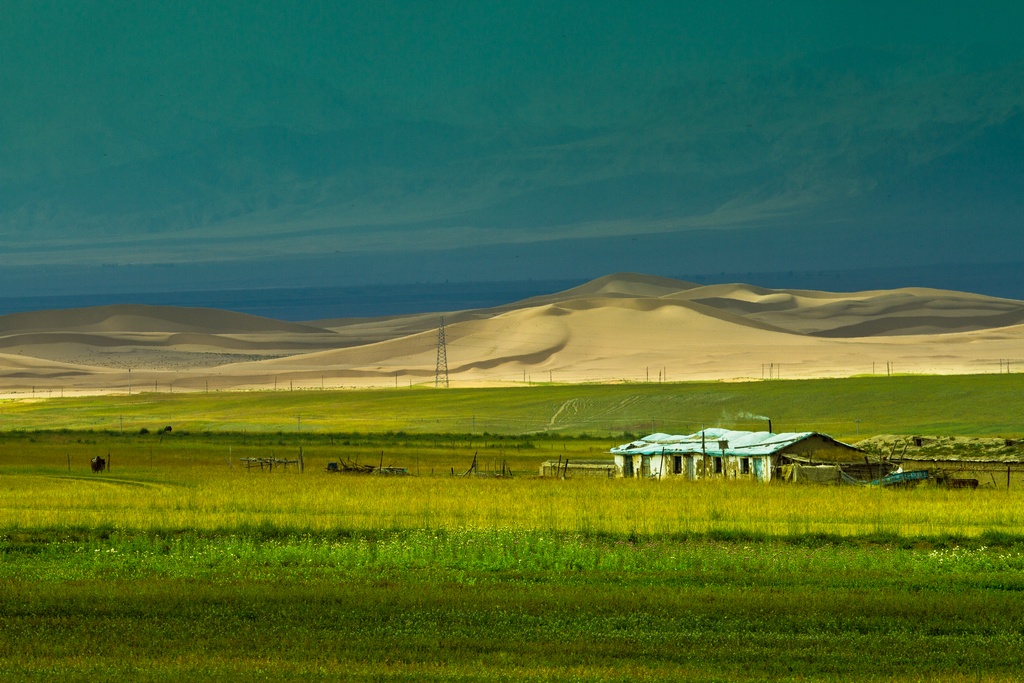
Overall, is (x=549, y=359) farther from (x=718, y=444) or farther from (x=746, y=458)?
(x=746, y=458)

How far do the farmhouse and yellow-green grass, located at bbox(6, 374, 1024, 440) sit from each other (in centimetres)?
1645

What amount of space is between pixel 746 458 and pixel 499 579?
994 inches

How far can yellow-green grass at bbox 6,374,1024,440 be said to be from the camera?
75.6 metres

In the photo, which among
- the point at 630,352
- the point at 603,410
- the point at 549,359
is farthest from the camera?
the point at 630,352

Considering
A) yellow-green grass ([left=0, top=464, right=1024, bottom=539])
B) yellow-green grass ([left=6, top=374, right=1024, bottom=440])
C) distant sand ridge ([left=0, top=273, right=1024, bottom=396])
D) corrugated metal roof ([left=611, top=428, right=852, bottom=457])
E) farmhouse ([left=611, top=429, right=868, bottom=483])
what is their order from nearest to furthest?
yellow-green grass ([left=0, top=464, right=1024, bottom=539]), farmhouse ([left=611, top=429, right=868, bottom=483]), corrugated metal roof ([left=611, top=428, right=852, bottom=457]), yellow-green grass ([left=6, top=374, right=1024, bottom=440]), distant sand ridge ([left=0, top=273, right=1024, bottom=396])

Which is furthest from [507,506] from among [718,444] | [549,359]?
[549,359]

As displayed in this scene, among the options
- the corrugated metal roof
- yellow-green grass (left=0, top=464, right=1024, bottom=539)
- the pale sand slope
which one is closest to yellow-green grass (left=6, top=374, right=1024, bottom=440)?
the corrugated metal roof

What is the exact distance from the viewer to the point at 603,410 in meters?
87.6

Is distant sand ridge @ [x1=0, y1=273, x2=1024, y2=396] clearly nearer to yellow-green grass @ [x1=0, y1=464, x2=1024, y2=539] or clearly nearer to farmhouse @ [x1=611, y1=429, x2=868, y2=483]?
farmhouse @ [x1=611, y1=429, x2=868, y2=483]

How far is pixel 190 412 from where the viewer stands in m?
96.6

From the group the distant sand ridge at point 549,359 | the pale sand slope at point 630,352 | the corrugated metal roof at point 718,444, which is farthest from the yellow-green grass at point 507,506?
the pale sand slope at point 630,352

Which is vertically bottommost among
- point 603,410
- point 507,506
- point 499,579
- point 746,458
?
point 499,579

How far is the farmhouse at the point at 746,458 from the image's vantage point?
1753 inches

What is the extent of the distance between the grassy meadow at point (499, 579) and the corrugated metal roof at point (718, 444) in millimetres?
3018
